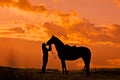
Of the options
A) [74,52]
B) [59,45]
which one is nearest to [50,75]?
[59,45]

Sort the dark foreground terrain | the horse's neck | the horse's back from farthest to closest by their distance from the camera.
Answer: the horse's neck, the horse's back, the dark foreground terrain

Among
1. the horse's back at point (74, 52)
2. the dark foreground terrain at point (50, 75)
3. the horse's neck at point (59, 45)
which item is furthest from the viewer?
the horse's neck at point (59, 45)

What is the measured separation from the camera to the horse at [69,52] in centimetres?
3484

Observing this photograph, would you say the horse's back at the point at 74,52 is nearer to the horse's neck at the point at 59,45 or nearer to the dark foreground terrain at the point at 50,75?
the horse's neck at the point at 59,45

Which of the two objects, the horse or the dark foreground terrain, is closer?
the dark foreground terrain

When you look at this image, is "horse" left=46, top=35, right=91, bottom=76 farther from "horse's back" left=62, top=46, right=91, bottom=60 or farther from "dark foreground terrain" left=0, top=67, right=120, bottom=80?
"dark foreground terrain" left=0, top=67, right=120, bottom=80

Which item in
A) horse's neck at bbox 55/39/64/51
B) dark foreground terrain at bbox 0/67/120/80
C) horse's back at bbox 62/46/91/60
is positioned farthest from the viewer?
horse's neck at bbox 55/39/64/51

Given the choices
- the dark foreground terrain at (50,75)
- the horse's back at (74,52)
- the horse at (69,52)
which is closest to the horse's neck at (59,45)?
the horse at (69,52)

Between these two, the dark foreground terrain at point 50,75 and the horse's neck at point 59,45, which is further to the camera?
the horse's neck at point 59,45

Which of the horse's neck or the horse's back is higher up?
the horse's neck

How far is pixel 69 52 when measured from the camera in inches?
1389

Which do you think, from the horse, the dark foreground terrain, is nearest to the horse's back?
the horse

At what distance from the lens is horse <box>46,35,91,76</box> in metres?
34.8

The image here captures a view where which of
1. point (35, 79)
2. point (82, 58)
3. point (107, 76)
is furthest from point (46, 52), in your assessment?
point (35, 79)
